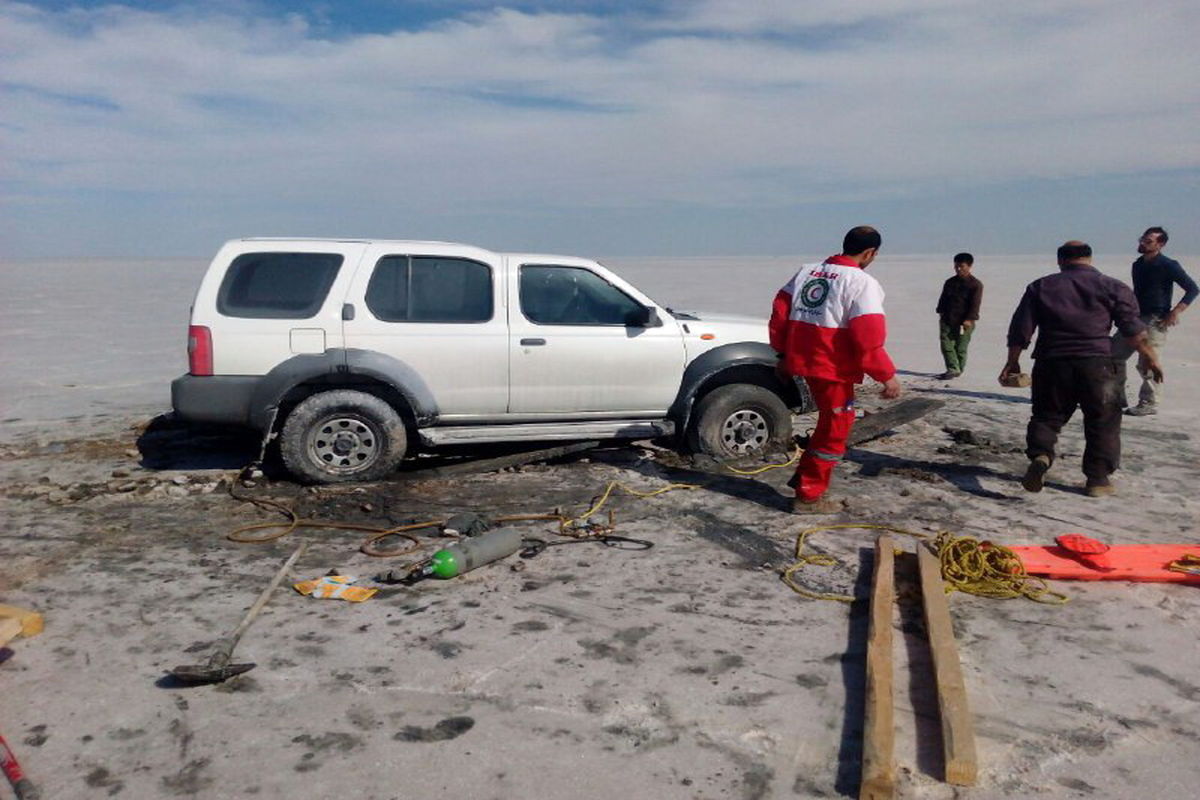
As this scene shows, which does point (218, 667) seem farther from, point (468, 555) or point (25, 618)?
point (468, 555)

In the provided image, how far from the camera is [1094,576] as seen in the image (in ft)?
16.9

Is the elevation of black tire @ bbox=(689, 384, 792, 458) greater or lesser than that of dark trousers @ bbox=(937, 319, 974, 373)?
lesser

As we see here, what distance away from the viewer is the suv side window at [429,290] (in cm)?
718

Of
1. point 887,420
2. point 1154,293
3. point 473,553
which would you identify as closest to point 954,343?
point 1154,293

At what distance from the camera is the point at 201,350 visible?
678 cm

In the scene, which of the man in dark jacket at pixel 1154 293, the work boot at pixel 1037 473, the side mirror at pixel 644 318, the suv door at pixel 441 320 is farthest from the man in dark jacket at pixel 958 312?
the suv door at pixel 441 320

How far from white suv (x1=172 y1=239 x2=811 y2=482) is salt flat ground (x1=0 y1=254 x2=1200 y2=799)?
416 millimetres

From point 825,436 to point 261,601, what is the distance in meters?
3.63

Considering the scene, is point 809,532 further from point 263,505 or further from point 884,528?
point 263,505

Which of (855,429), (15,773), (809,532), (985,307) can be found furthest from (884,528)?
(985,307)

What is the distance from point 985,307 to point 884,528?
21426 millimetres

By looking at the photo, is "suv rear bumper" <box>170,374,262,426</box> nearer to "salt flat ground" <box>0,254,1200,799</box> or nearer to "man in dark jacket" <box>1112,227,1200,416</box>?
"salt flat ground" <box>0,254,1200,799</box>

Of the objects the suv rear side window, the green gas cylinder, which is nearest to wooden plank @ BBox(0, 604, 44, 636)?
the green gas cylinder

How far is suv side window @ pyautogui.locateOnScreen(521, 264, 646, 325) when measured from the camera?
745 cm
